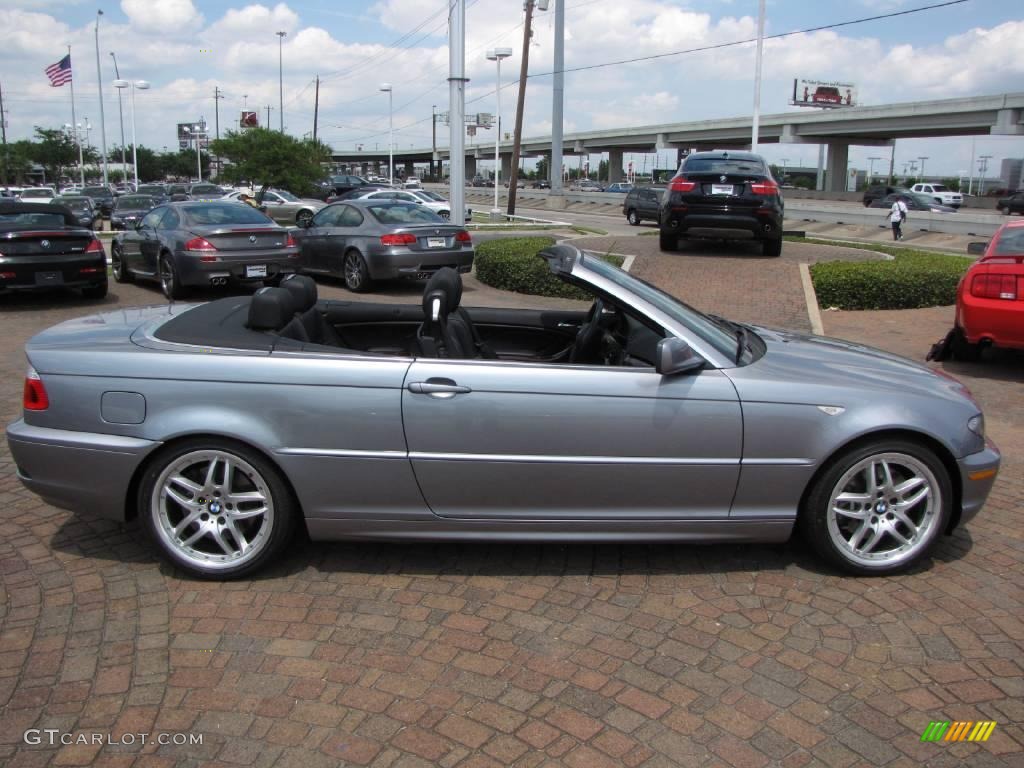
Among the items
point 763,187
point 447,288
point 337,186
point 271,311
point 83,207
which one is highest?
point 337,186

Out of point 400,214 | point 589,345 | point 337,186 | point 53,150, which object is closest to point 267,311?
point 589,345

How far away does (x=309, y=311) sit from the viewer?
4695 millimetres

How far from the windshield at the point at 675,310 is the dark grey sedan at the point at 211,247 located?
9121 millimetres

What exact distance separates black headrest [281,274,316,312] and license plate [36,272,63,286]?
859 centimetres

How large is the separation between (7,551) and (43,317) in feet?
26.8

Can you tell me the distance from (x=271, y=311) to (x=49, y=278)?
9129mm

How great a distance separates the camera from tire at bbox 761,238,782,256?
14.7 meters

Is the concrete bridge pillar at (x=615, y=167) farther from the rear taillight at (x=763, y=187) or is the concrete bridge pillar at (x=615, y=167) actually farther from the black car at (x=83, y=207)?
the rear taillight at (x=763, y=187)

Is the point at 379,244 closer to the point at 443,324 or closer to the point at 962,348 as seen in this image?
the point at 962,348

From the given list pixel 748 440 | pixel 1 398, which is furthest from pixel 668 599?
pixel 1 398

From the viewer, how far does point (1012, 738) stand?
2.91 m

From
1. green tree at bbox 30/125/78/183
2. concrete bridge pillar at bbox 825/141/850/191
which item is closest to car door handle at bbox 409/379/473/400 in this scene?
concrete bridge pillar at bbox 825/141/850/191

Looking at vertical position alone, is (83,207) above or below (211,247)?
above

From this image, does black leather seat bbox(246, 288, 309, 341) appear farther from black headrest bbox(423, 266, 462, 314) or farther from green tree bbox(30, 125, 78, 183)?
green tree bbox(30, 125, 78, 183)
